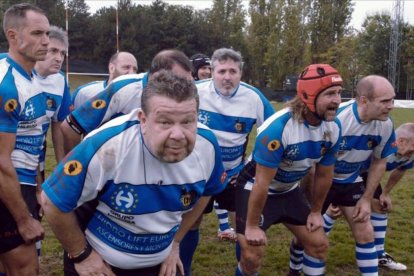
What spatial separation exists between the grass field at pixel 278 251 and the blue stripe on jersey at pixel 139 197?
9.82 ft

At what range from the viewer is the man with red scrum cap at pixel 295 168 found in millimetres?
4168

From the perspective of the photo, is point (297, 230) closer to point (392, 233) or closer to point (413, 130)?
point (413, 130)

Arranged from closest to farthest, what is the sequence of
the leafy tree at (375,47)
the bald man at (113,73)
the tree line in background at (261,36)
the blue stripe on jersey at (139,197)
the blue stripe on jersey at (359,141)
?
1. the blue stripe on jersey at (139,197)
2. the blue stripe on jersey at (359,141)
3. the bald man at (113,73)
4. the tree line in background at (261,36)
5. the leafy tree at (375,47)

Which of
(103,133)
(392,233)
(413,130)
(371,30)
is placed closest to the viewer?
(103,133)

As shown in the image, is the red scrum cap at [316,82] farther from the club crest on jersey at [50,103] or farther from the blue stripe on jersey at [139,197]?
the club crest on jersey at [50,103]

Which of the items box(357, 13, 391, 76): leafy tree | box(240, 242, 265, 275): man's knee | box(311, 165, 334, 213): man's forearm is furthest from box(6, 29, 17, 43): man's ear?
box(357, 13, 391, 76): leafy tree

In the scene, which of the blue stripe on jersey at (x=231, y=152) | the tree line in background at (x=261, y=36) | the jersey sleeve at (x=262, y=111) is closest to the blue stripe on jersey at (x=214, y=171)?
the blue stripe on jersey at (x=231, y=152)

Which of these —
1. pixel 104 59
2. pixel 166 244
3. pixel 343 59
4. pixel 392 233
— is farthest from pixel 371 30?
pixel 166 244

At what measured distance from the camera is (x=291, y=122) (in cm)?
425

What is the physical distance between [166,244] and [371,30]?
59142 mm

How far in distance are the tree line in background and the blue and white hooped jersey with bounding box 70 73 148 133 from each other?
40.7 metres

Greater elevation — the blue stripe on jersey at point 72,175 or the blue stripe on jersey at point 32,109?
the blue stripe on jersey at point 32,109

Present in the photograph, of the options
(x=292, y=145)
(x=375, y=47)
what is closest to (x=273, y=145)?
(x=292, y=145)

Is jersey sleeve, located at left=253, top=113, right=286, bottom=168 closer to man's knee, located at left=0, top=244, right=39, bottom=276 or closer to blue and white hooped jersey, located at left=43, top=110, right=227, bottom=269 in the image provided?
blue and white hooped jersey, located at left=43, top=110, right=227, bottom=269
